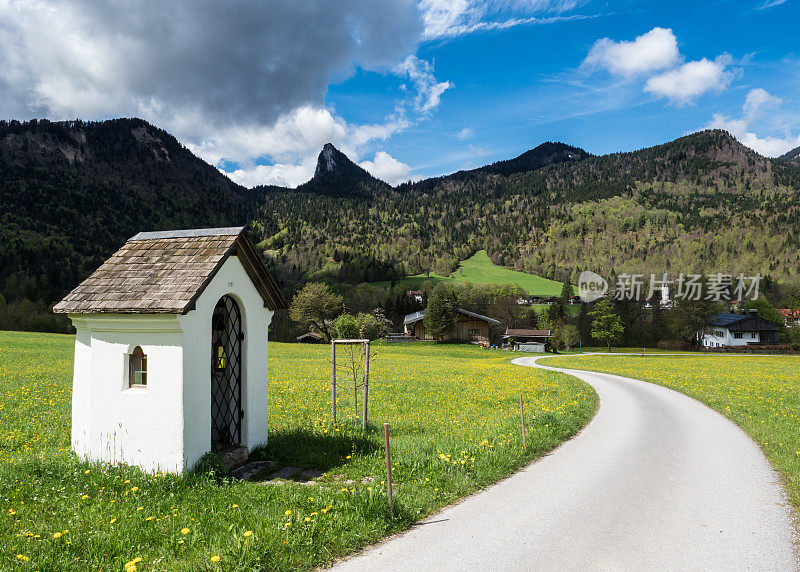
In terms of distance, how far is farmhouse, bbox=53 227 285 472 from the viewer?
8609 millimetres

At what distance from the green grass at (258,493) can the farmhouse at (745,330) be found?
10038 cm

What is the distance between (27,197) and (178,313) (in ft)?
748

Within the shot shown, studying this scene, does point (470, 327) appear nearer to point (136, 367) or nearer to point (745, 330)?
point (745, 330)

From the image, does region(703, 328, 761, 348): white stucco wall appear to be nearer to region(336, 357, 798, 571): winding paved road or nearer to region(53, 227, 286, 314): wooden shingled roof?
region(336, 357, 798, 571): winding paved road

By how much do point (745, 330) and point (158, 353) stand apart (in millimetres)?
114391

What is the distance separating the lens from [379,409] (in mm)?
17594

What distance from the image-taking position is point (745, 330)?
94562mm

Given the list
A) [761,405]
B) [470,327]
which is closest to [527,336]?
[470,327]

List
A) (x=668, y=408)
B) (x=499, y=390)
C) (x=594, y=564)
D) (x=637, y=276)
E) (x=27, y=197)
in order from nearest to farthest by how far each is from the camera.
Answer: (x=594, y=564), (x=668, y=408), (x=499, y=390), (x=637, y=276), (x=27, y=197)

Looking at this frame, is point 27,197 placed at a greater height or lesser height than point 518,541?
greater

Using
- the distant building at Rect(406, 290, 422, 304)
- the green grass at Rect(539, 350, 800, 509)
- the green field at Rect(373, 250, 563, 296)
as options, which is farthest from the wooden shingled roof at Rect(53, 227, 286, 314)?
the green field at Rect(373, 250, 563, 296)

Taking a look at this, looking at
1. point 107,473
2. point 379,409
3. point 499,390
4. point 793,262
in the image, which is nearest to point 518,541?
point 107,473

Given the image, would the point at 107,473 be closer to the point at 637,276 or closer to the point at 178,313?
the point at 178,313

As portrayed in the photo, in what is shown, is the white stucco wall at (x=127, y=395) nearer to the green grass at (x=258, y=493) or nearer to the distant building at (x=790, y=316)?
the green grass at (x=258, y=493)
